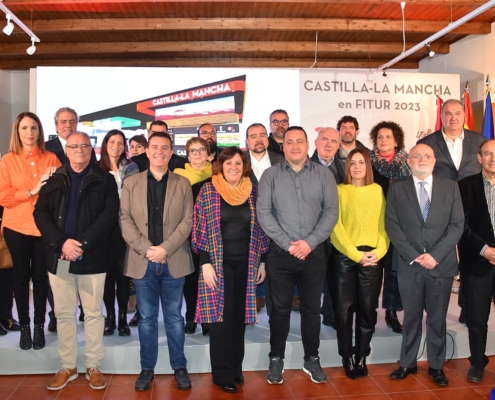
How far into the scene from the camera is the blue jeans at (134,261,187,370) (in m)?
2.97

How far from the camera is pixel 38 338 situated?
332 cm

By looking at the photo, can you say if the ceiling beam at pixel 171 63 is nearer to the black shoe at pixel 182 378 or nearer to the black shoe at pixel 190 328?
the black shoe at pixel 190 328

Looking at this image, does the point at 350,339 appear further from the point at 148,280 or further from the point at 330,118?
the point at 330,118

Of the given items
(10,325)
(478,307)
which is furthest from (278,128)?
(10,325)

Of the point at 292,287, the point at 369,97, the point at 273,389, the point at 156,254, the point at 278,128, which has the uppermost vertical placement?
the point at 369,97

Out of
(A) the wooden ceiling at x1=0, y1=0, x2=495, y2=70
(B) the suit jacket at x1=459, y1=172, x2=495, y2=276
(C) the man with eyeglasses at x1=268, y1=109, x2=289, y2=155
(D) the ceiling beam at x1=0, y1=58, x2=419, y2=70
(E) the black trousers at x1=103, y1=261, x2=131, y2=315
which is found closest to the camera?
(B) the suit jacket at x1=459, y1=172, x2=495, y2=276

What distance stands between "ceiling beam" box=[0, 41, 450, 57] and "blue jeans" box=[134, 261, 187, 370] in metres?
6.40

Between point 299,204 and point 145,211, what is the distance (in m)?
1.01

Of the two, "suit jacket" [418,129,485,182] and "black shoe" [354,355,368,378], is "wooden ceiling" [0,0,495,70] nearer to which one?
"suit jacket" [418,129,485,182]

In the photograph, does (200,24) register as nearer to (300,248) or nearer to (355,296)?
(300,248)

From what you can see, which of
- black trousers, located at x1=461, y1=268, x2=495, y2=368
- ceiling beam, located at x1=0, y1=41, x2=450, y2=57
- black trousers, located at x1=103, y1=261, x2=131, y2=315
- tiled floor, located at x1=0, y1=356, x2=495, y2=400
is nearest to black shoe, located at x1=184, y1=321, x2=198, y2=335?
tiled floor, located at x1=0, y1=356, x2=495, y2=400

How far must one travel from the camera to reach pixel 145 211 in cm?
297

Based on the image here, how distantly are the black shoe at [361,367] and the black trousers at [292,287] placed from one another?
0.38 m

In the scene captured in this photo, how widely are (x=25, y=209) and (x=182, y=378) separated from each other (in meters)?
1.59
